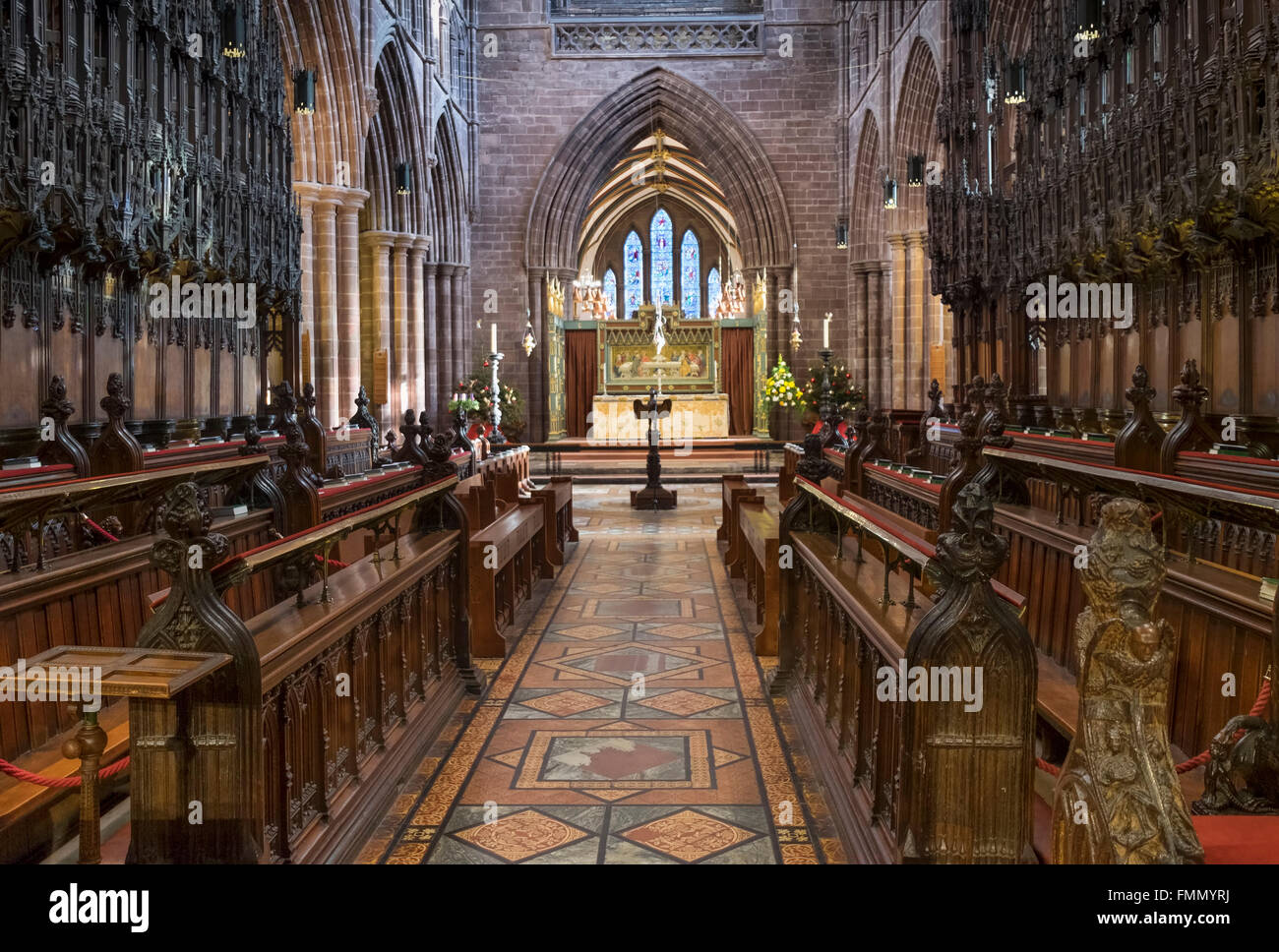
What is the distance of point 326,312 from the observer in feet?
47.9

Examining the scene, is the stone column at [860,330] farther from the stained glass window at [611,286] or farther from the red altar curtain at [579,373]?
the stained glass window at [611,286]

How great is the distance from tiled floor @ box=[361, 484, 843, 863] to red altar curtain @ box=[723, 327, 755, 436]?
64.3ft

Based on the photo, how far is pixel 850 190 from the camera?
22344 mm

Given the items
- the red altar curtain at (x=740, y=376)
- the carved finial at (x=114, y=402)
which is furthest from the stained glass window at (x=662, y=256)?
the carved finial at (x=114, y=402)

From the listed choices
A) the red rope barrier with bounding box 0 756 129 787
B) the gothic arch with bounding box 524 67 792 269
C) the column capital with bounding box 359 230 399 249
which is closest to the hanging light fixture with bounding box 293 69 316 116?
the column capital with bounding box 359 230 399 249

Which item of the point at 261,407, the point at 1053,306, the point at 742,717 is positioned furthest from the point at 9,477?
the point at 1053,306

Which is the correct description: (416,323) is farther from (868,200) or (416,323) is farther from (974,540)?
(974,540)

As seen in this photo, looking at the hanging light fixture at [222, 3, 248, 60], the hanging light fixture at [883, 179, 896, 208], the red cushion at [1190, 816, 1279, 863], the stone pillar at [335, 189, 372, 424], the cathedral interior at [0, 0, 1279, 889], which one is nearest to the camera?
the red cushion at [1190, 816, 1279, 863]

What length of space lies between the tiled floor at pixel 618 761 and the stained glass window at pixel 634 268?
33.1 metres

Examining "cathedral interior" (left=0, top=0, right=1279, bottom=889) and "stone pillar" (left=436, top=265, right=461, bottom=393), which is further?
"stone pillar" (left=436, top=265, right=461, bottom=393)

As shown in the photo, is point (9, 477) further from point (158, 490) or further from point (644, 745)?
point (644, 745)

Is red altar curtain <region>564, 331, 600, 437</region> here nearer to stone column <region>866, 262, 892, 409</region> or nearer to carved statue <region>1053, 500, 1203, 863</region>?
stone column <region>866, 262, 892, 409</region>

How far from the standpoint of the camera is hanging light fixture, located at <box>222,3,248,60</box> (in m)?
9.50

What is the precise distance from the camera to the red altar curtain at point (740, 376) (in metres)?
26.4
